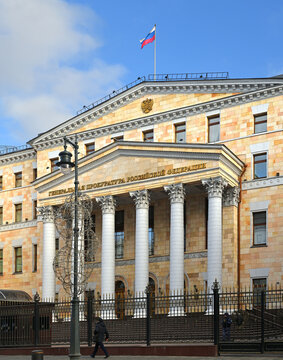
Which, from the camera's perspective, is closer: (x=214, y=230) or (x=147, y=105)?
(x=214, y=230)

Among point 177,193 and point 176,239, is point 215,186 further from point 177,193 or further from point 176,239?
point 176,239

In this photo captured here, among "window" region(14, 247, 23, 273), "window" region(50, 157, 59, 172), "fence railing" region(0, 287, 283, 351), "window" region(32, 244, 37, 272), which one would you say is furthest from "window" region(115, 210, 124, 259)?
"fence railing" region(0, 287, 283, 351)

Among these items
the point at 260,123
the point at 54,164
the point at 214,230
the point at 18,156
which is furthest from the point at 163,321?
the point at 18,156

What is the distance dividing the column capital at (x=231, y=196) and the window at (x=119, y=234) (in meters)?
8.88

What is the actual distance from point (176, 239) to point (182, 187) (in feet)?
10.7

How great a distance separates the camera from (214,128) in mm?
45156

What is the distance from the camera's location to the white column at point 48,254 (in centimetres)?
4581

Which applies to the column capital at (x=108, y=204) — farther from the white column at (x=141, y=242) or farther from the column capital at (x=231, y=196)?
the column capital at (x=231, y=196)

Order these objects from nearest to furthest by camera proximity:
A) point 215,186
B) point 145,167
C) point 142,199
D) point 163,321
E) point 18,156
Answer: point 163,321, point 215,186, point 142,199, point 145,167, point 18,156

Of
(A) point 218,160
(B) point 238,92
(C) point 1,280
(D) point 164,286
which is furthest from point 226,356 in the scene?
(C) point 1,280

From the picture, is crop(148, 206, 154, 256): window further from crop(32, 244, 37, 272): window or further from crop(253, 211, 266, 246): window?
crop(32, 244, 37, 272): window

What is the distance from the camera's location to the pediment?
3975 cm

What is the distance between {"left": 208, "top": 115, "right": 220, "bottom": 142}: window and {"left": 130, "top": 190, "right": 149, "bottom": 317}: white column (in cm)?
676

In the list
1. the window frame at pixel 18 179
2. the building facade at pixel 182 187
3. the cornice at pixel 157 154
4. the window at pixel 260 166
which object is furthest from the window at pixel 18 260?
the window at pixel 260 166
